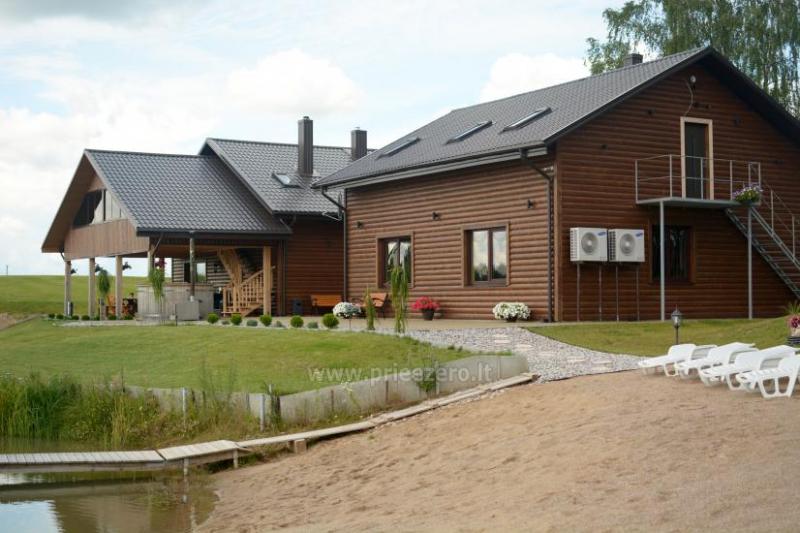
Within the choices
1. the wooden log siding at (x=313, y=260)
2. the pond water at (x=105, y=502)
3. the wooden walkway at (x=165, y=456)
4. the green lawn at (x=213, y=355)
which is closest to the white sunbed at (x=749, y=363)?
the wooden walkway at (x=165, y=456)

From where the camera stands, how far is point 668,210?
69.2 ft

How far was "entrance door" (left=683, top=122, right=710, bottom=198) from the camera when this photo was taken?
2139 cm

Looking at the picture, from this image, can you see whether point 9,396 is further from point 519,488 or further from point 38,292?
point 38,292

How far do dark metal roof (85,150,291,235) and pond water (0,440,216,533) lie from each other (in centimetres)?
1433

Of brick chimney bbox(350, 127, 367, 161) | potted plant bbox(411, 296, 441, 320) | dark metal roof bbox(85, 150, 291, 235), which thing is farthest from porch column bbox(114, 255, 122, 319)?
potted plant bbox(411, 296, 441, 320)

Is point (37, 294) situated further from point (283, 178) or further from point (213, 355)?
point (213, 355)

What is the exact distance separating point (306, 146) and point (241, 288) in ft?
16.6

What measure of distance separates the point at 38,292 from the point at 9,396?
31475 mm

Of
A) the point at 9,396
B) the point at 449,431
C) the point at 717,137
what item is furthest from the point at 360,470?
the point at 717,137

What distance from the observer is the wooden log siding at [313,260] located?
27688 mm

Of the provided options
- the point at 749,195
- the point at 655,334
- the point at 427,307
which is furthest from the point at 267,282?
the point at 749,195

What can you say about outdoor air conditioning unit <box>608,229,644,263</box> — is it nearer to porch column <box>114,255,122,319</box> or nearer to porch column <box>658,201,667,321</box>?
porch column <box>658,201,667,321</box>

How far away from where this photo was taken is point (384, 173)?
2366cm

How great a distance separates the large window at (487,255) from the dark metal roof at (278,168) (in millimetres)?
6268
